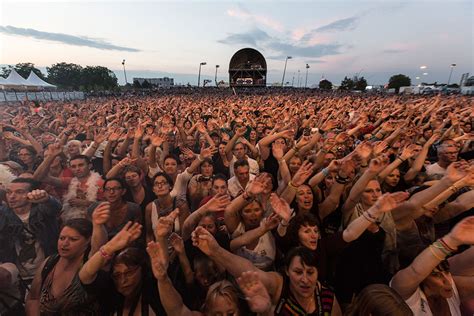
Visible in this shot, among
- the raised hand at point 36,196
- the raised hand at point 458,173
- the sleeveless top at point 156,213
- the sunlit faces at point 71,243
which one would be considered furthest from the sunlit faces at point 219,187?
the raised hand at point 458,173

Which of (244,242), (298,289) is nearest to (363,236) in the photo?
(298,289)

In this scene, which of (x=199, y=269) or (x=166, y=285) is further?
(x=199, y=269)

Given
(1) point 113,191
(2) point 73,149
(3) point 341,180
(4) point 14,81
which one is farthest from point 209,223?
(4) point 14,81

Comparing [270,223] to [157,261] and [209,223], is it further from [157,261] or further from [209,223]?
[157,261]

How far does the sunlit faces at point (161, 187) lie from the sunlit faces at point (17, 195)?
151 cm

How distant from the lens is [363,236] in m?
2.56

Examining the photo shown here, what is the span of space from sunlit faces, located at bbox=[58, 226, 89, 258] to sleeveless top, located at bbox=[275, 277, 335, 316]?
1.80 m

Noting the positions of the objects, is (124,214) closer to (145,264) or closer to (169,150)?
(145,264)

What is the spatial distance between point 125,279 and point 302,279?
1.44 metres

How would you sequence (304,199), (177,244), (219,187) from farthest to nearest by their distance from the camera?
(219,187), (304,199), (177,244)

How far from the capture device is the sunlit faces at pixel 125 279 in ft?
7.23

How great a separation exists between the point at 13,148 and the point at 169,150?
11.3 ft

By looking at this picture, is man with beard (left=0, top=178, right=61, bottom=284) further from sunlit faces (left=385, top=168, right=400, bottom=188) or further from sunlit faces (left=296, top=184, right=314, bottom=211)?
sunlit faces (left=385, top=168, right=400, bottom=188)

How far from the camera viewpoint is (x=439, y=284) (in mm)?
1992
